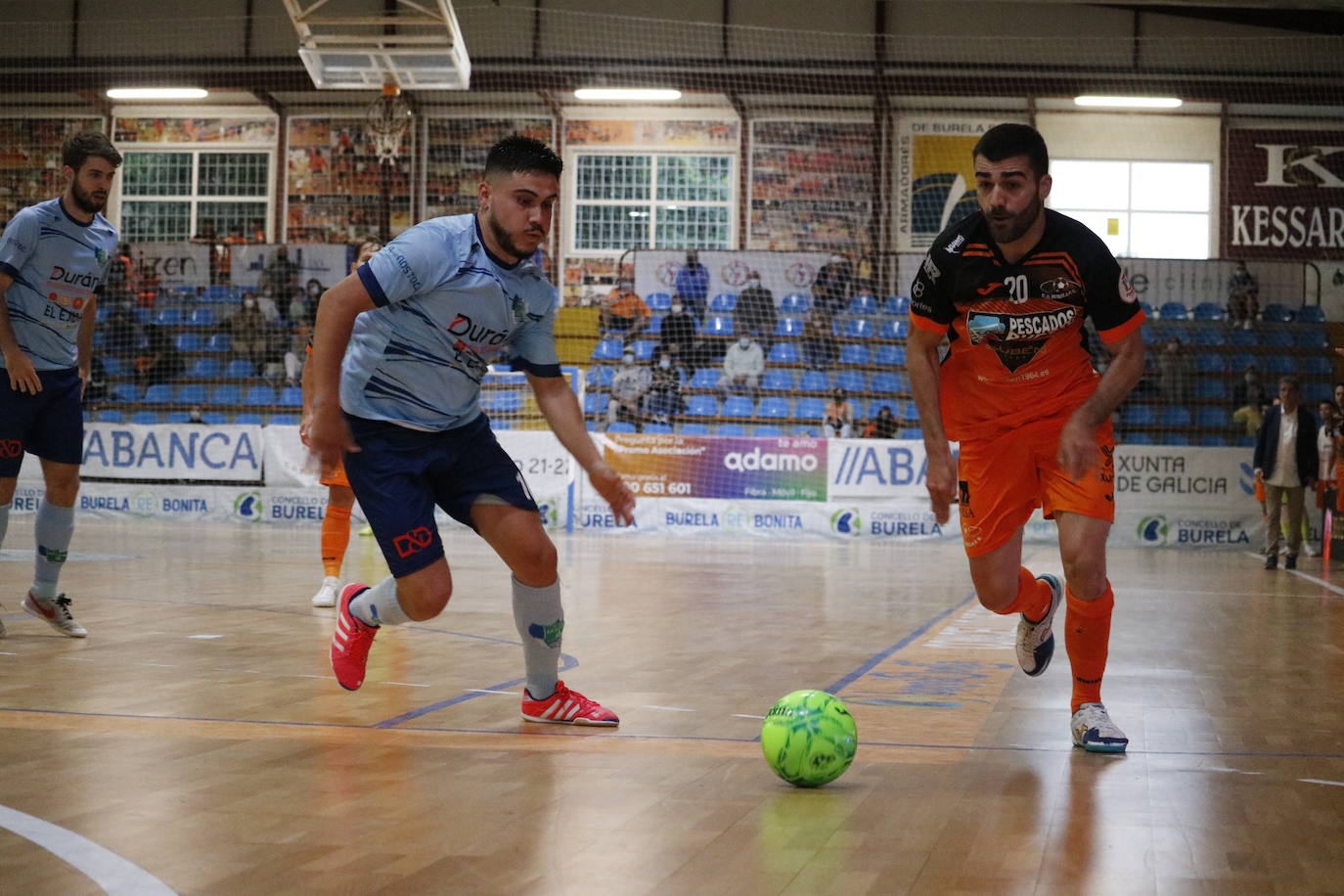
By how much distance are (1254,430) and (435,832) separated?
1800cm

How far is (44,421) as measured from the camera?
666cm

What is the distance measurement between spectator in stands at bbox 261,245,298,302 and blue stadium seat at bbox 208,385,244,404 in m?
2.18

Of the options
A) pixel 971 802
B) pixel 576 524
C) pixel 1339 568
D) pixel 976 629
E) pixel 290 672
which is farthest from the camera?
pixel 576 524

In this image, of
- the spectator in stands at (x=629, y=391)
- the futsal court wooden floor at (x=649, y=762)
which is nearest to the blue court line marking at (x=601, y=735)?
the futsal court wooden floor at (x=649, y=762)

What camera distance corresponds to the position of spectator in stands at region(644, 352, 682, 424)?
19516mm

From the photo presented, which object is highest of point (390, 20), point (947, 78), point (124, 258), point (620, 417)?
point (947, 78)

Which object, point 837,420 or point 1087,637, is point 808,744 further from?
point 837,420

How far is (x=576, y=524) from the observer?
1814cm

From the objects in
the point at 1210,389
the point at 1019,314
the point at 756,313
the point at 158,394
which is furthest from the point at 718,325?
the point at 1019,314

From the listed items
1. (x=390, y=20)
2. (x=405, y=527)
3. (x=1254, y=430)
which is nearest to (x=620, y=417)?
(x=390, y=20)

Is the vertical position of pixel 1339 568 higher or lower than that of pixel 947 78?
lower

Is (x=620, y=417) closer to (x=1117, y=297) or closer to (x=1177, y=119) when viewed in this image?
(x=1177, y=119)

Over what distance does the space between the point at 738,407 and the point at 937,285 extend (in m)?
15.7

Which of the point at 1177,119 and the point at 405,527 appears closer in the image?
the point at 405,527
